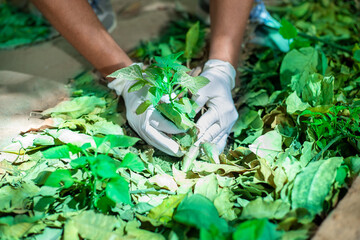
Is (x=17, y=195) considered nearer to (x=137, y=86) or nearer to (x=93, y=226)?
(x=93, y=226)

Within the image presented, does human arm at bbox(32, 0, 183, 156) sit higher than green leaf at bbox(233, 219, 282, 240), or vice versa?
human arm at bbox(32, 0, 183, 156)

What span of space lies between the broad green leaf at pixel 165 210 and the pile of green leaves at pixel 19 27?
133 cm

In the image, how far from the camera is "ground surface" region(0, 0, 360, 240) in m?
0.80

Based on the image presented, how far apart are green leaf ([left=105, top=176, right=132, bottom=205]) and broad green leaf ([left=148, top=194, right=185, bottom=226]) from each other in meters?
0.11

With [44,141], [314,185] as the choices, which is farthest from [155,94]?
[314,185]

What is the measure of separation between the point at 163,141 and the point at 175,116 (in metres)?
0.14

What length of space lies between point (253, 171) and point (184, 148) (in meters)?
0.25

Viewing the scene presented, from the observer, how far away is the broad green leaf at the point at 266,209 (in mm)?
852


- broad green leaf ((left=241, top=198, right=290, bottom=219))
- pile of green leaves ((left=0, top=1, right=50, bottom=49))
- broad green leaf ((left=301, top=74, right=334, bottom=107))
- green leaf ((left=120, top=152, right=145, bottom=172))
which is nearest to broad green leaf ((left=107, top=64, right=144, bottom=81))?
green leaf ((left=120, top=152, right=145, bottom=172))

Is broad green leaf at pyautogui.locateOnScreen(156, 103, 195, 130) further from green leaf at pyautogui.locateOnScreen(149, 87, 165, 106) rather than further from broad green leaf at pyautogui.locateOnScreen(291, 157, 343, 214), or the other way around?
broad green leaf at pyautogui.locateOnScreen(291, 157, 343, 214)

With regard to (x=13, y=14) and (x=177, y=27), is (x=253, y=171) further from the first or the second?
(x=13, y=14)

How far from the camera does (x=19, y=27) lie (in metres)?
1.94

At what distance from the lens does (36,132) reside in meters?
1.19

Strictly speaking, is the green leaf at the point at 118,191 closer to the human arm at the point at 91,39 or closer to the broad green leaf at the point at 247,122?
the human arm at the point at 91,39
